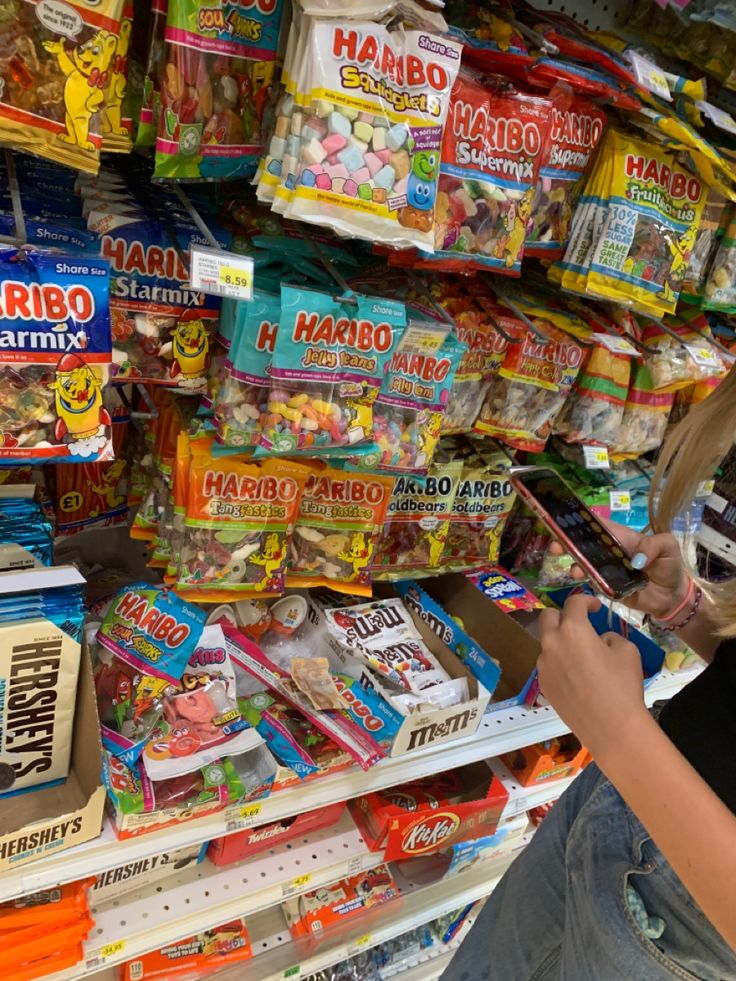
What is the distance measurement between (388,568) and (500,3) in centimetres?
108

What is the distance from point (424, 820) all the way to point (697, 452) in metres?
0.90

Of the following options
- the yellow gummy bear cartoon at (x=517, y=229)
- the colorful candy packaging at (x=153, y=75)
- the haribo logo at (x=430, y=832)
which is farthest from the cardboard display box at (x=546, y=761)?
the colorful candy packaging at (x=153, y=75)

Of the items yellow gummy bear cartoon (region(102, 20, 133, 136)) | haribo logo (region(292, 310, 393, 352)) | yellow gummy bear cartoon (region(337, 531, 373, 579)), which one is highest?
yellow gummy bear cartoon (region(102, 20, 133, 136))

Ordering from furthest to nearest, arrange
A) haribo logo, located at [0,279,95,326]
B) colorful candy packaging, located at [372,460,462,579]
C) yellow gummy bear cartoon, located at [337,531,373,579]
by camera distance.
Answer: colorful candy packaging, located at [372,460,462,579], yellow gummy bear cartoon, located at [337,531,373,579], haribo logo, located at [0,279,95,326]

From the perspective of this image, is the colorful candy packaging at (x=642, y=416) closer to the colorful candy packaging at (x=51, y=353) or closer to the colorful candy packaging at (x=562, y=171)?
the colorful candy packaging at (x=562, y=171)

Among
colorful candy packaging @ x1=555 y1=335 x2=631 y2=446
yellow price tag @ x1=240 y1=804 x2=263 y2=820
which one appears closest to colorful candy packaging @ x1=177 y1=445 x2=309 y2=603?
yellow price tag @ x1=240 y1=804 x2=263 y2=820

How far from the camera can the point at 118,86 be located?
2.80 feet

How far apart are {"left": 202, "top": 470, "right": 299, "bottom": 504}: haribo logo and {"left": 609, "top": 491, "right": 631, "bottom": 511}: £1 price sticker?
869 mm

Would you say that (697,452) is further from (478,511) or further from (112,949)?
(112,949)

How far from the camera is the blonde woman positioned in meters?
0.77

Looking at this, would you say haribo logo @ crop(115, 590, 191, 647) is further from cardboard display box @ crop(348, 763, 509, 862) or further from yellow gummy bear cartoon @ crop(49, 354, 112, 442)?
cardboard display box @ crop(348, 763, 509, 862)

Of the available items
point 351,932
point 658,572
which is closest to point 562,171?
point 658,572

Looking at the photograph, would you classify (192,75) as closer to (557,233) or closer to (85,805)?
(557,233)

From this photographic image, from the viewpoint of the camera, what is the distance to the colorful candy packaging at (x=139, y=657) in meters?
1.18
